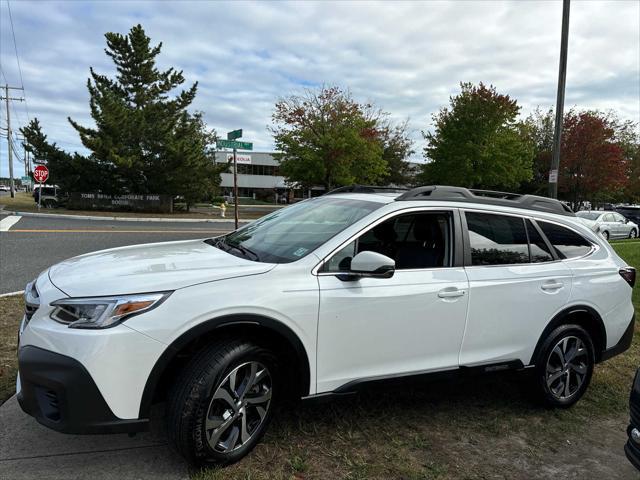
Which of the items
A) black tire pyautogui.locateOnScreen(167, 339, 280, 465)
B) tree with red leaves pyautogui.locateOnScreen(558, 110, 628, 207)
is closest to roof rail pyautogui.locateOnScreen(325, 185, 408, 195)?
black tire pyautogui.locateOnScreen(167, 339, 280, 465)

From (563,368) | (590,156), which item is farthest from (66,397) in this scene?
(590,156)

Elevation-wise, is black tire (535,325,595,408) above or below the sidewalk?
above

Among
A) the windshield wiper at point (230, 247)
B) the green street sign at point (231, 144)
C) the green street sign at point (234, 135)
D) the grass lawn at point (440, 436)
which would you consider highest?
the green street sign at point (234, 135)

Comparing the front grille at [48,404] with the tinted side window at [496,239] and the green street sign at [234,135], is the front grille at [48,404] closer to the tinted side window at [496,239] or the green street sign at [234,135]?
the tinted side window at [496,239]

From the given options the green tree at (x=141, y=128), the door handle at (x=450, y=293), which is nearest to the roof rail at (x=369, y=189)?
the door handle at (x=450, y=293)

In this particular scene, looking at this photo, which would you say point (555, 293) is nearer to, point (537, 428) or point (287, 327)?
point (537, 428)

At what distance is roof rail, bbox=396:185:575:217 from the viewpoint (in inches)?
145

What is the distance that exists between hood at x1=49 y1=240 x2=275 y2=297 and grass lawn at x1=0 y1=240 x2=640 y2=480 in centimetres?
112

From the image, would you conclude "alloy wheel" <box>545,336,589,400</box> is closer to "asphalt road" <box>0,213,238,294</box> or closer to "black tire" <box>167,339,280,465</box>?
"black tire" <box>167,339,280,465</box>

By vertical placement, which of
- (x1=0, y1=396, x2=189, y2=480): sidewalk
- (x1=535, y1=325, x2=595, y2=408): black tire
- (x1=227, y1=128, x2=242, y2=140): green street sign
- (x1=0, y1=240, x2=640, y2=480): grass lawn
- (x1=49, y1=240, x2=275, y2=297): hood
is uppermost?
(x1=227, y1=128, x2=242, y2=140): green street sign

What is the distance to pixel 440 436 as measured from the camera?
349cm

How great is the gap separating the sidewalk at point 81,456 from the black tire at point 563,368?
9.00ft

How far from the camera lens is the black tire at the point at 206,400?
2695 millimetres

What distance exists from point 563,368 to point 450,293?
1391 mm
